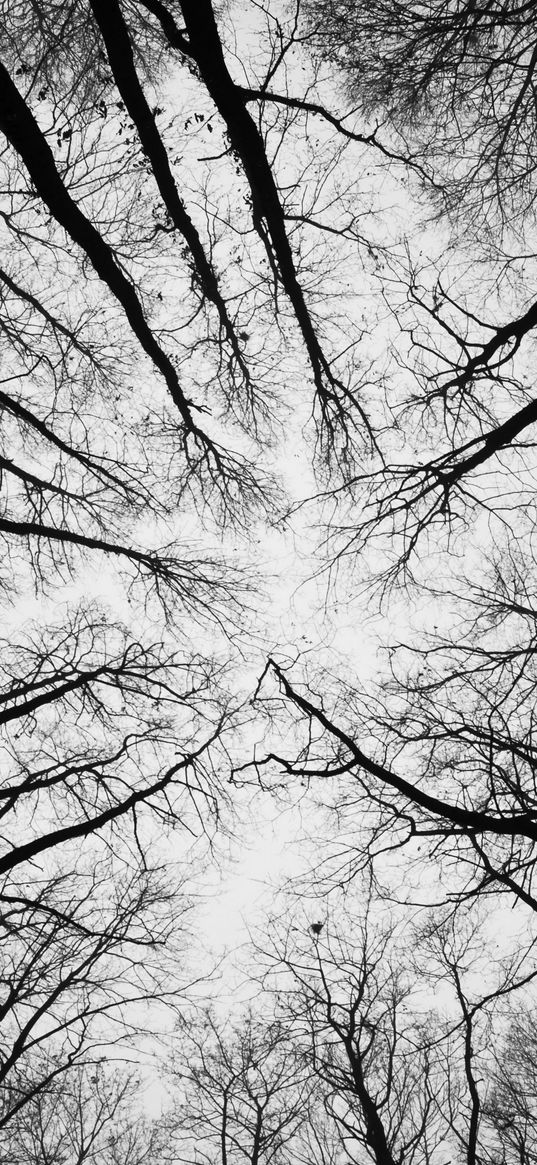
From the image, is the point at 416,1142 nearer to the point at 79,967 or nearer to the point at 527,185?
the point at 79,967

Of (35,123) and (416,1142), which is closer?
(35,123)

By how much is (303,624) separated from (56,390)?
148 inches

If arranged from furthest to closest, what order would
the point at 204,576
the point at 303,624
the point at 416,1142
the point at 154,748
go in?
the point at 416,1142 < the point at 204,576 < the point at 154,748 < the point at 303,624

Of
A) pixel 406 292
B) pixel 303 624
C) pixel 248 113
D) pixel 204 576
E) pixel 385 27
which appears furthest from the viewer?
pixel 204 576

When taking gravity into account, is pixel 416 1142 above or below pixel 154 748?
below

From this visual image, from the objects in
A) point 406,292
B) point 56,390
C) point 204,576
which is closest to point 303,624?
point 204,576

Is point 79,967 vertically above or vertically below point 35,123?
Result: below

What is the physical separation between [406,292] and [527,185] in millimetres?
1282

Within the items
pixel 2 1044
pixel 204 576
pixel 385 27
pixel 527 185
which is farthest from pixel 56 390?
pixel 2 1044

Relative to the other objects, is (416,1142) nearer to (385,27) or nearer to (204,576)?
(204,576)

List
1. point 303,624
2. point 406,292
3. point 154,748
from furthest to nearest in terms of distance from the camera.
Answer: point 154,748 → point 303,624 → point 406,292

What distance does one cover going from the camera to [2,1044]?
6500 millimetres

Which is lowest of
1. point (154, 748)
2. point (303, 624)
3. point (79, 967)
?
point (79, 967)

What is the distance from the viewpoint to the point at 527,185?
185 inches
